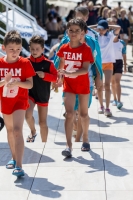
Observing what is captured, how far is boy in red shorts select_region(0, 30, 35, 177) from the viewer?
5.87 m

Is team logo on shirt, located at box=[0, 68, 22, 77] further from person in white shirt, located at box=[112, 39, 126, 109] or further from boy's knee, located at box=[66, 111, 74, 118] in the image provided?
person in white shirt, located at box=[112, 39, 126, 109]

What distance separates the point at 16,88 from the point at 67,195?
4.17 feet

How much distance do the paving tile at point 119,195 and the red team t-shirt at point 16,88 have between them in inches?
52.5

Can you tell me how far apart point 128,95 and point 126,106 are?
1.33 metres

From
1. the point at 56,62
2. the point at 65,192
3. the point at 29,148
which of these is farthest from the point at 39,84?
the point at 65,192

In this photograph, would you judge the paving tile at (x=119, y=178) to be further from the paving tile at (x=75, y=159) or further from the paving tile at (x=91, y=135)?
the paving tile at (x=91, y=135)

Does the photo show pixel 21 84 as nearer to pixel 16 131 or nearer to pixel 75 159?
pixel 16 131

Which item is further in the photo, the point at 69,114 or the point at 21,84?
the point at 69,114

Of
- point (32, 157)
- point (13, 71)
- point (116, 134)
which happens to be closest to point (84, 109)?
point (32, 157)

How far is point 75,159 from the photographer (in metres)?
6.73

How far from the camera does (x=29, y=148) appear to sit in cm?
728

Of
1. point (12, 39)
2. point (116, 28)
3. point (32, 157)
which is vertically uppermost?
point (12, 39)

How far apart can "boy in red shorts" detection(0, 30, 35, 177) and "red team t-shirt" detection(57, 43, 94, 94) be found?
3.15 ft

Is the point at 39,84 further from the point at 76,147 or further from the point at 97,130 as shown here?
the point at 97,130
